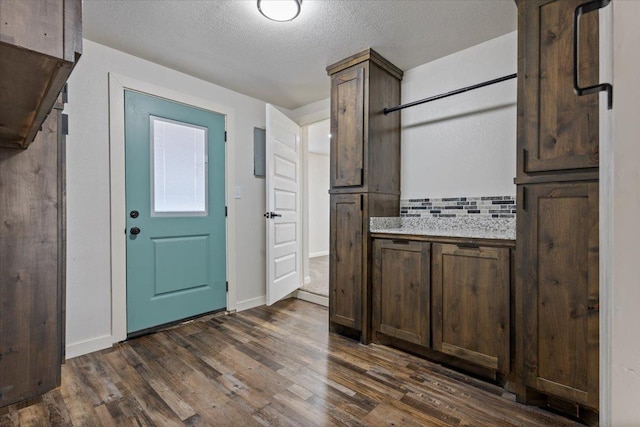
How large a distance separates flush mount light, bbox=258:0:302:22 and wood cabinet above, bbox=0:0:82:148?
1400mm

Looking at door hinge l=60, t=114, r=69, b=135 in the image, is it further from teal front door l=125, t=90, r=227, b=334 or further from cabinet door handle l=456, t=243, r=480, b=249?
cabinet door handle l=456, t=243, r=480, b=249

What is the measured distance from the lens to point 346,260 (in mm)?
2590

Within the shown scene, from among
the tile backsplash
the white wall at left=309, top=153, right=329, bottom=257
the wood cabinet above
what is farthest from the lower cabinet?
the white wall at left=309, top=153, right=329, bottom=257

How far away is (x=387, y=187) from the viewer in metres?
2.65

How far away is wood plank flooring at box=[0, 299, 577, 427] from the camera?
1.55 meters

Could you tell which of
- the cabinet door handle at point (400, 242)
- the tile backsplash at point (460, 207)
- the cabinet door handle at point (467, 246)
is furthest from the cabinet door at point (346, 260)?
the cabinet door handle at point (467, 246)

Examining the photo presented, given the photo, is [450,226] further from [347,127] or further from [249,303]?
[249,303]

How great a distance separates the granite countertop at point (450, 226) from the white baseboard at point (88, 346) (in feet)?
7.33

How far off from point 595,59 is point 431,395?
193cm

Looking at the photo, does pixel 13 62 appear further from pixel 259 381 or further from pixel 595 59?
pixel 595 59

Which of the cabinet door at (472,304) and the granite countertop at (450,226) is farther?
the granite countertop at (450,226)

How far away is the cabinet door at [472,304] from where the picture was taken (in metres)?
1.80

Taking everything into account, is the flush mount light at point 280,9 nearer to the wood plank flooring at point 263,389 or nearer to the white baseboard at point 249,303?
the wood plank flooring at point 263,389

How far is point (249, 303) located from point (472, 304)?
89.8 inches
